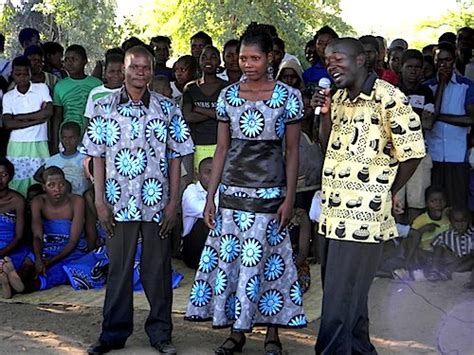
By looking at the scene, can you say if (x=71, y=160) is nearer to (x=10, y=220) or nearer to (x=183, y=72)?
(x=10, y=220)

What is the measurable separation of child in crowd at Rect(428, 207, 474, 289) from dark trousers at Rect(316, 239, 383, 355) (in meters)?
2.63

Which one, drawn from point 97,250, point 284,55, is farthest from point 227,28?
point 97,250

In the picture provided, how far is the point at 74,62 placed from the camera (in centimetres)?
755

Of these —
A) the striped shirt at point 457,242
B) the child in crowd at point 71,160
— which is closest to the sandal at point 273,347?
the striped shirt at point 457,242

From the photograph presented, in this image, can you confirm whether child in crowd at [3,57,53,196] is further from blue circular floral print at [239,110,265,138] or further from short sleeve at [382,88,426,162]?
short sleeve at [382,88,426,162]

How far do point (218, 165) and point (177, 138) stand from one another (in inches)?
12.1

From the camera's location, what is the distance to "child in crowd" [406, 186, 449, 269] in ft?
22.2

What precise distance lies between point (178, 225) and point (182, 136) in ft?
8.70

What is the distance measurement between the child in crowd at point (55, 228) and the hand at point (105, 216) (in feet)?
6.43

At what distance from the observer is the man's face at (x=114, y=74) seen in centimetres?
696

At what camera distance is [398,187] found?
416 centimetres

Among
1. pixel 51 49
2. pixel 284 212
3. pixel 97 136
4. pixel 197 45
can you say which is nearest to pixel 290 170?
pixel 284 212

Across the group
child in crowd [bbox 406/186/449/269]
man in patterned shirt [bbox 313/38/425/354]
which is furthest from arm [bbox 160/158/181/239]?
child in crowd [bbox 406/186/449/269]

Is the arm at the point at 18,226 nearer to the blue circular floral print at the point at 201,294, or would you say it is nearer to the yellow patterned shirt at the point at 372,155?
the blue circular floral print at the point at 201,294
